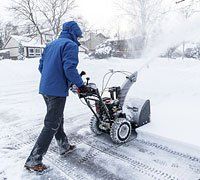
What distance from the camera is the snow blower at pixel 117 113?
4086 mm

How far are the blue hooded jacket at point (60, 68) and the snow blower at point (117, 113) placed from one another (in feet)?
1.40

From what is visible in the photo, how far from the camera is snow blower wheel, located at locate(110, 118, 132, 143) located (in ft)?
13.4

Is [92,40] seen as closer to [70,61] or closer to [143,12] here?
[143,12]

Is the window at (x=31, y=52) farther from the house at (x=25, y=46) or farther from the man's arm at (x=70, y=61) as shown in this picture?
the man's arm at (x=70, y=61)

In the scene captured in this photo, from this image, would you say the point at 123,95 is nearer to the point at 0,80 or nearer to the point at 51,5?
the point at 0,80

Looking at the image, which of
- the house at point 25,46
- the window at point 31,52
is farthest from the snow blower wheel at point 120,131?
the window at point 31,52

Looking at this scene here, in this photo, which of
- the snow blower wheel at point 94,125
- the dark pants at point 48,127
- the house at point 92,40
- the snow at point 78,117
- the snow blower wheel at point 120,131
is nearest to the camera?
the dark pants at point 48,127

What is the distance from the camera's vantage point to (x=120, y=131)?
4168 mm

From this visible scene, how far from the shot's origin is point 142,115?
15.2 ft

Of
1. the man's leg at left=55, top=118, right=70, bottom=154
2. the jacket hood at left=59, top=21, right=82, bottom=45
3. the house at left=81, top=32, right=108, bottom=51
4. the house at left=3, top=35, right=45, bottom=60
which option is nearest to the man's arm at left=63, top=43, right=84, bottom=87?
the jacket hood at left=59, top=21, right=82, bottom=45

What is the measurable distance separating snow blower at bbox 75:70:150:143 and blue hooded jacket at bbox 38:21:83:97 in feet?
1.40

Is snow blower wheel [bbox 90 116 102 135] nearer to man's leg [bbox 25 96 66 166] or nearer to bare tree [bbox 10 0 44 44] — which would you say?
man's leg [bbox 25 96 66 166]

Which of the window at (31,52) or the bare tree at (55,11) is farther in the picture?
the window at (31,52)

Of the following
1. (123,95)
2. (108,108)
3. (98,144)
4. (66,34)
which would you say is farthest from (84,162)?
(66,34)
